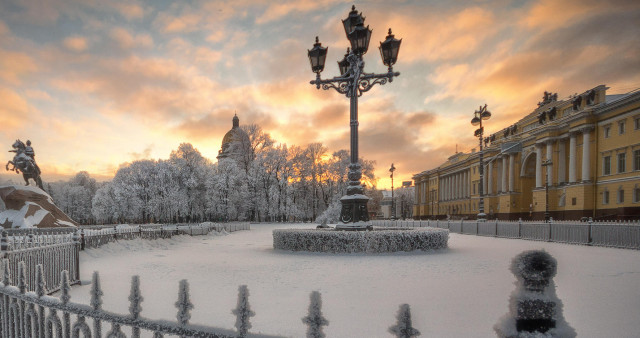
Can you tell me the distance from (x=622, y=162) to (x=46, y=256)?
4635 cm

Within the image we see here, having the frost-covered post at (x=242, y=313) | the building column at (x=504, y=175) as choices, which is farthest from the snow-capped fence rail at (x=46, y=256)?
the building column at (x=504, y=175)

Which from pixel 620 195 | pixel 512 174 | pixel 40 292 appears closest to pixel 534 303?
pixel 40 292

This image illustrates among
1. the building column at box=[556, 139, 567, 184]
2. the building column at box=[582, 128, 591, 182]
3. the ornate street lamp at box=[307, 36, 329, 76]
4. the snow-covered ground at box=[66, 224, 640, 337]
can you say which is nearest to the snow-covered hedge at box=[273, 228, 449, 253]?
the snow-covered ground at box=[66, 224, 640, 337]

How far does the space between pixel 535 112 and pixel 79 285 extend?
65559 millimetres

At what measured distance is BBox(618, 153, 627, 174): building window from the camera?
115 feet

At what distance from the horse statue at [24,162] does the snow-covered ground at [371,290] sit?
21.2 meters

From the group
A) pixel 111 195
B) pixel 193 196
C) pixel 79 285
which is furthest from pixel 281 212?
pixel 79 285

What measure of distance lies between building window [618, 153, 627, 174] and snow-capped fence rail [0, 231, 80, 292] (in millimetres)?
45134

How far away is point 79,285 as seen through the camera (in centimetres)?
849

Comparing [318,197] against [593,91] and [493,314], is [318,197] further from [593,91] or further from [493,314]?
[493,314]

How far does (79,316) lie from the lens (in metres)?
2.79

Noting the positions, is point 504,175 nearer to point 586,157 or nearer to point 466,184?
point 466,184

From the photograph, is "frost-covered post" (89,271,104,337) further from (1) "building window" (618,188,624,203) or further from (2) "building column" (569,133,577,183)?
(2) "building column" (569,133,577,183)

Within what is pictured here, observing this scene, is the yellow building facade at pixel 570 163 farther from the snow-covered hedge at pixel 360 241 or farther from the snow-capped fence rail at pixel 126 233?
the snow-capped fence rail at pixel 126 233
